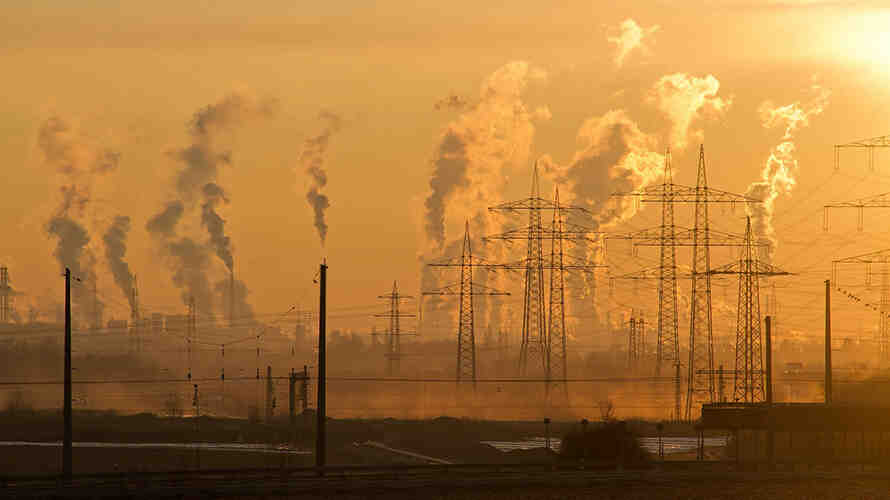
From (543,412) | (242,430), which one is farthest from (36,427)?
(543,412)

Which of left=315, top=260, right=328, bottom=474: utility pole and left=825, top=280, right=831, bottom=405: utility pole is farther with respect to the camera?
left=825, top=280, right=831, bottom=405: utility pole

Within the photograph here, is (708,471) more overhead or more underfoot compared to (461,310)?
more underfoot

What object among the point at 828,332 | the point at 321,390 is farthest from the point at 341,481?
the point at 828,332

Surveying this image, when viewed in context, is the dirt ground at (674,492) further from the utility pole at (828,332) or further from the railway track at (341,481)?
the utility pole at (828,332)

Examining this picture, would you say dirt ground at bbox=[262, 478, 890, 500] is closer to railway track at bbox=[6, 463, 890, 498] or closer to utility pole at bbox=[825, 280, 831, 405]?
railway track at bbox=[6, 463, 890, 498]

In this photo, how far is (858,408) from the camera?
80.2 metres

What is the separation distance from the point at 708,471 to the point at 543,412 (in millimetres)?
86515

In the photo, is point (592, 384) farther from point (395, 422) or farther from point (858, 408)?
point (858, 408)

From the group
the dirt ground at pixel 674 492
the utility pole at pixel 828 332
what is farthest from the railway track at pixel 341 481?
the utility pole at pixel 828 332

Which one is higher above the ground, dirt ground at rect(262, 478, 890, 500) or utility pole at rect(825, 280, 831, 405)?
utility pole at rect(825, 280, 831, 405)

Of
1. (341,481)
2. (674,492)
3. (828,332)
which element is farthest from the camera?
(828,332)

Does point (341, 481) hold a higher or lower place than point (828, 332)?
lower

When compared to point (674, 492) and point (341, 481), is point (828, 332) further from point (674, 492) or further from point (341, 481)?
point (341, 481)

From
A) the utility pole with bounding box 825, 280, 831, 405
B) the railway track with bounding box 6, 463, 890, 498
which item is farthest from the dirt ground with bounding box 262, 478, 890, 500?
the utility pole with bounding box 825, 280, 831, 405
